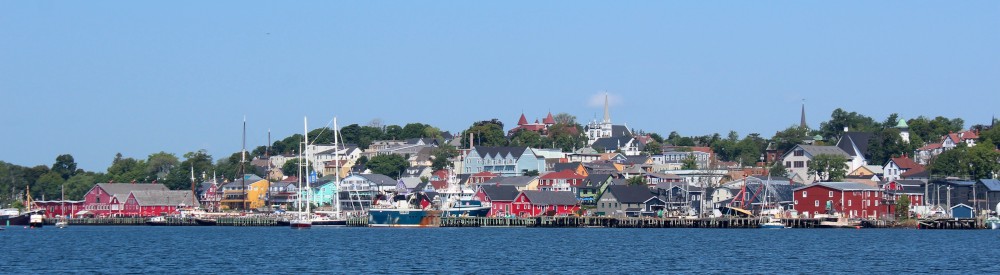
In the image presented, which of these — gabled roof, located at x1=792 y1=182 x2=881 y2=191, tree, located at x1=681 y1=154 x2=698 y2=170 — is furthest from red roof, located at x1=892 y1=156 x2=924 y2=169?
gabled roof, located at x1=792 y1=182 x2=881 y2=191

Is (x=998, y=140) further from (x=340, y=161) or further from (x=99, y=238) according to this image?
(x=99, y=238)

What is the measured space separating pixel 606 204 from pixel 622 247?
43253 mm

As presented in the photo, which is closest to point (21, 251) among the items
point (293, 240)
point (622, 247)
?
point (293, 240)

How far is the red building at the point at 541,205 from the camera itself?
110 metres

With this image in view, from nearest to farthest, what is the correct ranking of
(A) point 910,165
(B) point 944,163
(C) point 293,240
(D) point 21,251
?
1. (D) point 21,251
2. (C) point 293,240
3. (B) point 944,163
4. (A) point 910,165

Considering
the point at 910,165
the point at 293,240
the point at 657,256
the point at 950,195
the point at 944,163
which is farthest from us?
the point at 910,165

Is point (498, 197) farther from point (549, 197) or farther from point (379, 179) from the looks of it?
point (379, 179)

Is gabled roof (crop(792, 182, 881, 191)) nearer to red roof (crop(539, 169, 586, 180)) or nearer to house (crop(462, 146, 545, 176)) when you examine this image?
red roof (crop(539, 169, 586, 180))

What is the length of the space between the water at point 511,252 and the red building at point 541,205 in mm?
20387

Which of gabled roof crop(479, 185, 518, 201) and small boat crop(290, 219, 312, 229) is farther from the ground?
gabled roof crop(479, 185, 518, 201)

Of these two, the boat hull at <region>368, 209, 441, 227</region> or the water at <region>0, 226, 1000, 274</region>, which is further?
the boat hull at <region>368, 209, 441, 227</region>

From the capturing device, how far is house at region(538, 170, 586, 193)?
122438 millimetres

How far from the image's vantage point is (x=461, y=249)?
6594 centimetres

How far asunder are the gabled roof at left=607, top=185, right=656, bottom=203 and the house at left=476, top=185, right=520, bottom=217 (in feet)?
24.5
